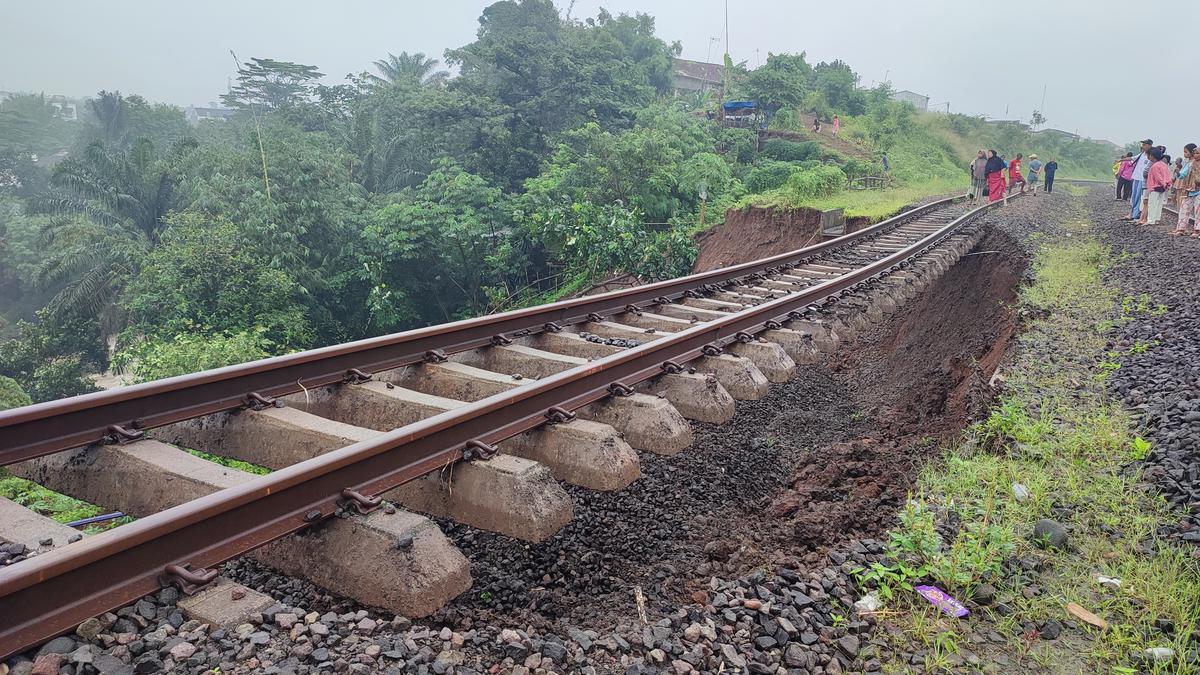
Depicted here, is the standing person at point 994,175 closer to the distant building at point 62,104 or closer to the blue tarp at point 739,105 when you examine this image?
the blue tarp at point 739,105

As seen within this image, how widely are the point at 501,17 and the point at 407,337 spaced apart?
46870mm

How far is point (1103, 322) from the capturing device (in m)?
6.18

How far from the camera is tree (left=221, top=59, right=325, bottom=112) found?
174ft

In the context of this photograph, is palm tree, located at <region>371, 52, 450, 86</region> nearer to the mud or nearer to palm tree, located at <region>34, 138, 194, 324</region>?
palm tree, located at <region>34, 138, 194, 324</region>

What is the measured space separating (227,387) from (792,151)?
3184cm

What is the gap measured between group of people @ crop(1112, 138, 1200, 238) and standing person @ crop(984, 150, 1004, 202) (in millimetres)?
3483

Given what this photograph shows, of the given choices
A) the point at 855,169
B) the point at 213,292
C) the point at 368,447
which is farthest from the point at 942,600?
the point at 855,169

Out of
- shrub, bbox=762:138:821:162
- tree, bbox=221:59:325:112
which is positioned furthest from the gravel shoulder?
tree, bbox=221:59:325:112

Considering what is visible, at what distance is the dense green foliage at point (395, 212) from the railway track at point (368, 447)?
11566 mm

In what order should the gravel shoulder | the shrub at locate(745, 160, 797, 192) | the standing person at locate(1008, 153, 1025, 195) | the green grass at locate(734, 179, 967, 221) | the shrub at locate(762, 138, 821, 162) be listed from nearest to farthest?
1. the gravel shoulder
2. the green grass at locate(734, 179, 967, 221)
3. the standing person at locate(1008, 153, 1025, 195)
4. the shrub at locate(745, 160, 797, 192)
5. the shrub at locate(762, 138, 821, 162)

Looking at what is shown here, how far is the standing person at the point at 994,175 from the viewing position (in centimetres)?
1834

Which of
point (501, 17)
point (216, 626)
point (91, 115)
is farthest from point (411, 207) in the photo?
point (91, 115)

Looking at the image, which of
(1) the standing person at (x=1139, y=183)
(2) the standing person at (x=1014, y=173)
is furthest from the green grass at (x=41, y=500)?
(2) the standing person at (x=1014, y=173)

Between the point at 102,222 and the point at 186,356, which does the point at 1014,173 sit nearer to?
the point at 186,356
